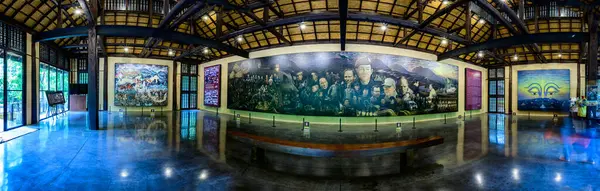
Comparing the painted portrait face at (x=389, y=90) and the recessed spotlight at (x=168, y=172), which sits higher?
the painted portrait face at (x=389, y=90)

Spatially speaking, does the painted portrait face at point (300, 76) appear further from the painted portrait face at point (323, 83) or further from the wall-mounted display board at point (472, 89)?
the wall-mounted display board at point (472, 89)

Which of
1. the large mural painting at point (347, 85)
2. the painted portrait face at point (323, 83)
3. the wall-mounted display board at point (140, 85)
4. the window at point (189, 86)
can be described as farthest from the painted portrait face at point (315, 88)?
the wall-mounted display board at point (140, 85)

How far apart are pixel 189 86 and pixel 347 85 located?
1833 centimetres

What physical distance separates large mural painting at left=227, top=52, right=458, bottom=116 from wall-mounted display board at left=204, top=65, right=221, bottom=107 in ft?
15.8

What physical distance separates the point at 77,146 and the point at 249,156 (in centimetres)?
611

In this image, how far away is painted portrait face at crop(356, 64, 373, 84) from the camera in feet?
49.9

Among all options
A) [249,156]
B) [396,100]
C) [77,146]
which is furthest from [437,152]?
[77,146]

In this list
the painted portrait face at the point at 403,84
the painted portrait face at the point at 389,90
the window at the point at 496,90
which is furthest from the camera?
the window at the point at 496,90

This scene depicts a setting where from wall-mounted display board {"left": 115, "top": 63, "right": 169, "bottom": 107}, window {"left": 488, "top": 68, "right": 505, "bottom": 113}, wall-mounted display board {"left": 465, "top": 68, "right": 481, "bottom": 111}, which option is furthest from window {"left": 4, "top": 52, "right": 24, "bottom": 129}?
window {"left": 488, "top": 68, "right": 505, "bottom": 113}

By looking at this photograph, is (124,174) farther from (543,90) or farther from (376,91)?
(543,90)

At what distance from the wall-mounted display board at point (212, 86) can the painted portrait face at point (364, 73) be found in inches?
512

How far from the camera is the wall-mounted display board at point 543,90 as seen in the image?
71.3 feet

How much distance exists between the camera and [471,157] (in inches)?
274

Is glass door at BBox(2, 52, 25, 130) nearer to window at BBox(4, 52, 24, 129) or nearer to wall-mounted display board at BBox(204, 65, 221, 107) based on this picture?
window at BBox(4, 52, 24, 129)
